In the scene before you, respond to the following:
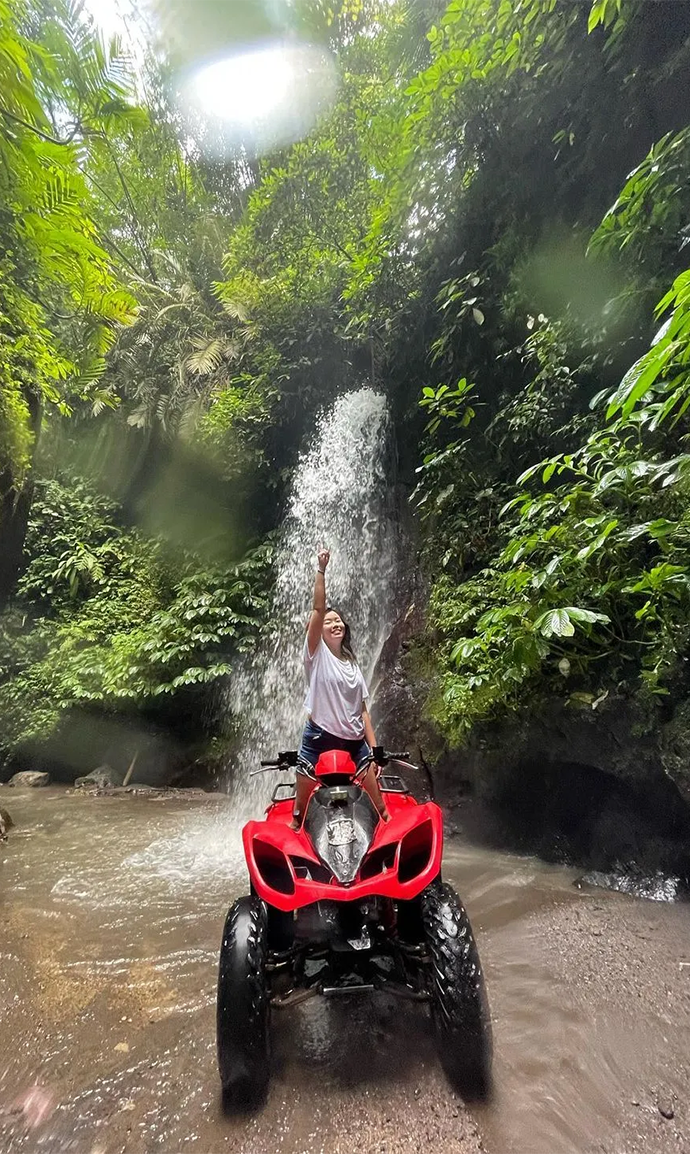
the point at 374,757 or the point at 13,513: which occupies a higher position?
the point at 13,513

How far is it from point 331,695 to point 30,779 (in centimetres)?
729

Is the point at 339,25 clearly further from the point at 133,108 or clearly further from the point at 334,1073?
the point at 334,1073

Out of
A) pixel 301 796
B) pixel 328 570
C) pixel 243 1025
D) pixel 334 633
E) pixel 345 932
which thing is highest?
pixel 328 570

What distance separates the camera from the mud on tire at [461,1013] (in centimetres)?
176

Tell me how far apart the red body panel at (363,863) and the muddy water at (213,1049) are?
0.66m

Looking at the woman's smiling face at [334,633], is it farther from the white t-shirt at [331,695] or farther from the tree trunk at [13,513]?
the tree trunk at [13,513]

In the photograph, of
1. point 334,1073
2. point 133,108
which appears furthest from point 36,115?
point 334,1073

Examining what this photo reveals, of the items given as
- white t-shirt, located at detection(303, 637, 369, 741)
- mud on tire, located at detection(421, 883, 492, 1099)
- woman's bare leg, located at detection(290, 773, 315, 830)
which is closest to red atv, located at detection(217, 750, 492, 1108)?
mud on tire, located at detection(421, 883, 492, 1099)

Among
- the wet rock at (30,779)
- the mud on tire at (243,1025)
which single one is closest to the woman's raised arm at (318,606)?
the mud on tire at (243,1025)

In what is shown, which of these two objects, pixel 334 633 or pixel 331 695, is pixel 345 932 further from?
pixel 334 633

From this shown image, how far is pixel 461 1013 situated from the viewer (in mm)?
1758

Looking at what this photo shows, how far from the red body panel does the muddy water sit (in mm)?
655

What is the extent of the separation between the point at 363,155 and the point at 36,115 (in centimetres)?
1163

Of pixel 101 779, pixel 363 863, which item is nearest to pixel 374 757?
pixel 363 863
